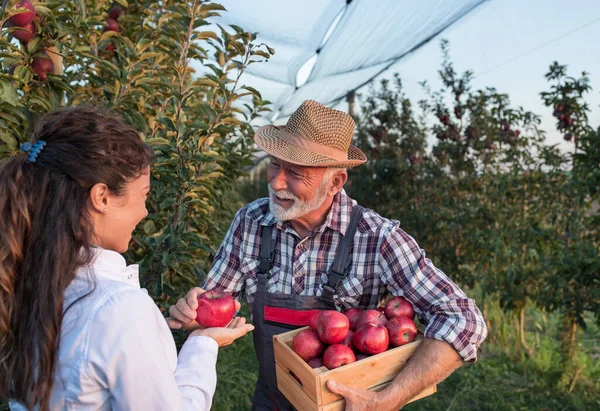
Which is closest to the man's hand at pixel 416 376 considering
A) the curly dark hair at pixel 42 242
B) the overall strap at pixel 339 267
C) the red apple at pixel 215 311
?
the overall strap at pixel 339 267

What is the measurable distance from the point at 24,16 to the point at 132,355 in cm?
136

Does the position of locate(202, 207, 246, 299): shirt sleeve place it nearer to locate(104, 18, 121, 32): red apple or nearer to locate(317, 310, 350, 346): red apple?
locate(317, 310, 350, 346): red apple

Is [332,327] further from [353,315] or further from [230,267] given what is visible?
[230,267]

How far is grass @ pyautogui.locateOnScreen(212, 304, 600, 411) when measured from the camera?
10.8 ft

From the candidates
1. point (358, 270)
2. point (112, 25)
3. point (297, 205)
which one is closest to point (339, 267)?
point (358, 270)

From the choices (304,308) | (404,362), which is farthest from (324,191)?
(404,362)

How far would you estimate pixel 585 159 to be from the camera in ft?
9.78

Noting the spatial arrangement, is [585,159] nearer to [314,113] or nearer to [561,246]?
[561,246]

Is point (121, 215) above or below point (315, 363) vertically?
above

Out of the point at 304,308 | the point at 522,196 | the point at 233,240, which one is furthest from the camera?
the point at 522,196

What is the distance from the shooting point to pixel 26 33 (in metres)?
1.80

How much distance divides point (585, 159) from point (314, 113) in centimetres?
205

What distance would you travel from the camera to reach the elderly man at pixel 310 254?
1.65 m

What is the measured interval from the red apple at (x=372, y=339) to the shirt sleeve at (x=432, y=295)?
14 centimetres
